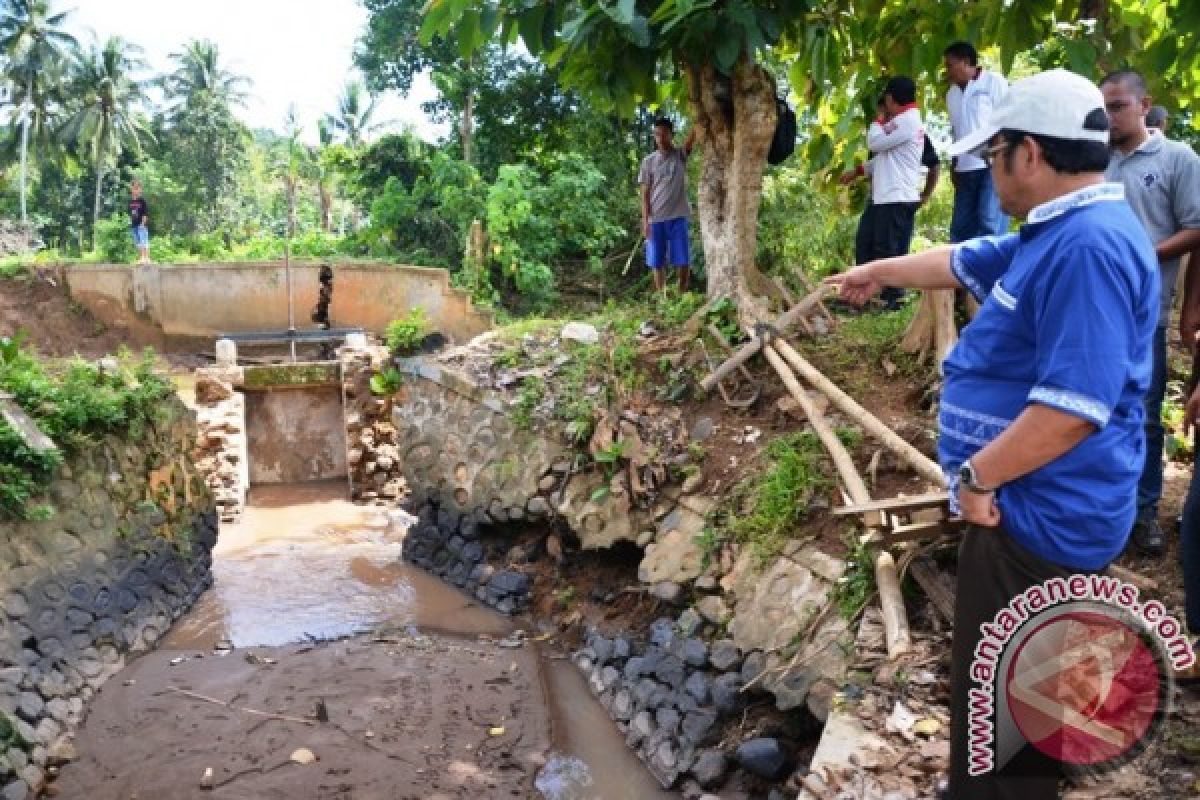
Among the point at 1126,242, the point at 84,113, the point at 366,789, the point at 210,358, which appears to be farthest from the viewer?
the point at 84,113

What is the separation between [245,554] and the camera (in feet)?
34.0

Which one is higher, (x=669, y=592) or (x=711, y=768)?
(x=669, y=592)

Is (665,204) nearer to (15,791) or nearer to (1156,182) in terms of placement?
(1156,182)

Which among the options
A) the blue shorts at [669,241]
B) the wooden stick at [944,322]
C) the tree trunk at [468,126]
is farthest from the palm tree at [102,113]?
the wooden stick at [944,322]

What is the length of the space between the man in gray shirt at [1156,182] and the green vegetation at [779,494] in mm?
2139

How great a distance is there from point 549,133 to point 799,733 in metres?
14.4

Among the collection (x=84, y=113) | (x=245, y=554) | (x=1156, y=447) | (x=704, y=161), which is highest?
(x=84, y=113)

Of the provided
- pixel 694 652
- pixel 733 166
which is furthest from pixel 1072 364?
pixel 733 166

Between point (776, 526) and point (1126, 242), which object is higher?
point (1126, 242)

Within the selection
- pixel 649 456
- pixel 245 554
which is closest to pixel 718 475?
pixel 649 456

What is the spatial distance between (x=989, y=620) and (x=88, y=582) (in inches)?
289

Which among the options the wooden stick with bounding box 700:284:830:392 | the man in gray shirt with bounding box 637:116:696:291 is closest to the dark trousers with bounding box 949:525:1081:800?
the wooden stick with bounding box 700:284:830:392

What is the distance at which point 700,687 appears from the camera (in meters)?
5.58

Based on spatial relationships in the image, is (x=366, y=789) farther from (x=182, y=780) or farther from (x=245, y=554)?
(x=245, y=554)
